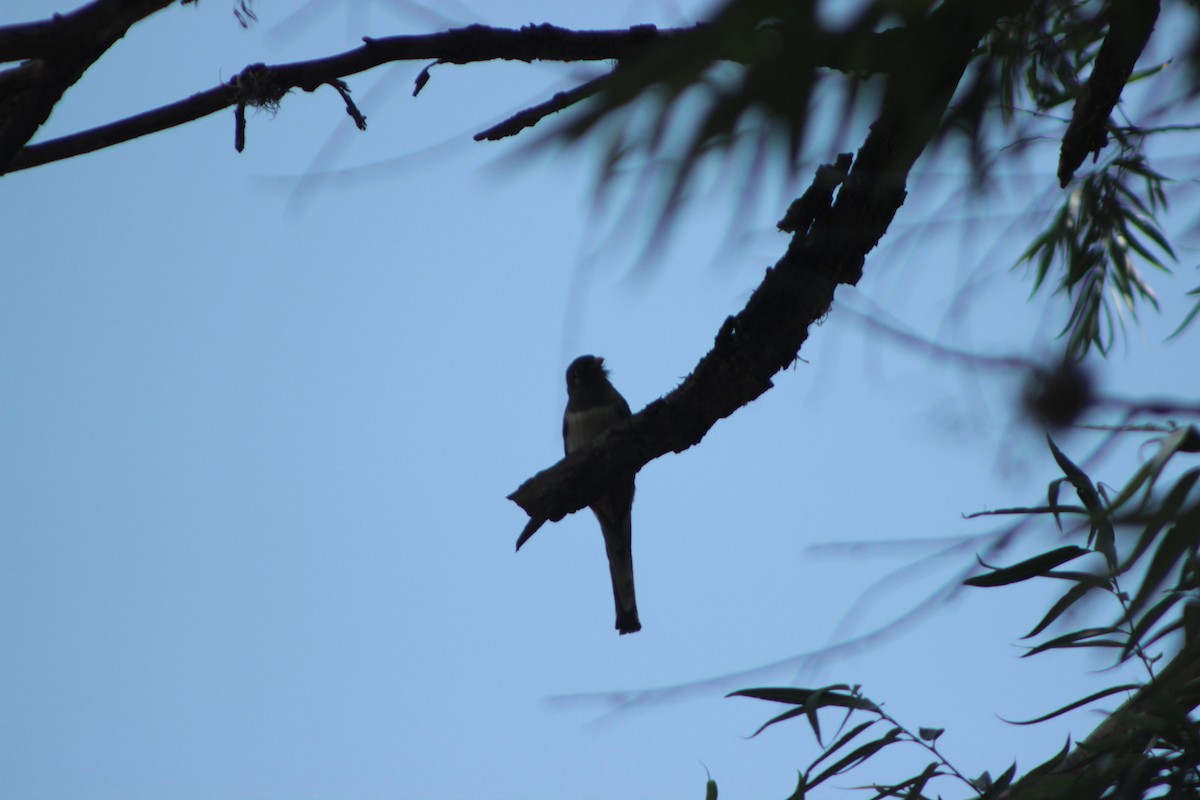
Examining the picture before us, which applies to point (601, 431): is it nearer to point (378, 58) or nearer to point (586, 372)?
point (586, 372)

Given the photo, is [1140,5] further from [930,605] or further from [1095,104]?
[1095,104]

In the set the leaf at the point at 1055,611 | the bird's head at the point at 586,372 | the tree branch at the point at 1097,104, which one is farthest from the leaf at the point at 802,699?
the bird's head at the point at 586,372

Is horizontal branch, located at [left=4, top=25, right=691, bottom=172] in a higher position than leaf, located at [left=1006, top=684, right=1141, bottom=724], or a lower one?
higher

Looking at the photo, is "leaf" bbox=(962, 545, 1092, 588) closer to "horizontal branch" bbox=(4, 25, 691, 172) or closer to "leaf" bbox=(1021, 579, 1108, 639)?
"leaf" bbox=(1021, 579, 1108, 639)

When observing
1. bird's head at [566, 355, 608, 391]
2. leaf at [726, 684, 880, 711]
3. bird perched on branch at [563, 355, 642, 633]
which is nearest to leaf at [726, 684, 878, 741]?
leaf at [726, 684, 880, 711]

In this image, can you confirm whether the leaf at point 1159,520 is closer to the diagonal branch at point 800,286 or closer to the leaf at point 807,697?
the diagonal branch at point 800,286

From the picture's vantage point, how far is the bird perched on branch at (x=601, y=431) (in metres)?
4.65

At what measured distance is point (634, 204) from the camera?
28.6 inches

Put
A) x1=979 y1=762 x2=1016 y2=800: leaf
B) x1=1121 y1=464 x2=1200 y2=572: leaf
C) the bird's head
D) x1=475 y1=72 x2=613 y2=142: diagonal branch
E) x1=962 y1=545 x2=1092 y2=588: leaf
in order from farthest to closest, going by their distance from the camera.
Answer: the bird's head
x1=979 y1=762 x2=1016 y2=800: leaf
x1=962 y1=545 x2=1092 y2=588: leaf
x1=475 y1=72 x2=613 y2=142: diagonal branch
x1=1121 y1=464 x2=1200 y2=572: leaf

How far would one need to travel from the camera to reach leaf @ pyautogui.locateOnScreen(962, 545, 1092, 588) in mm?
1812

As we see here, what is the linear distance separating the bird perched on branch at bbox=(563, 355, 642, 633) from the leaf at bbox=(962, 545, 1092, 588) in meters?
2.55

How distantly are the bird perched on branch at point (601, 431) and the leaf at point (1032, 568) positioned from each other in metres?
2.55

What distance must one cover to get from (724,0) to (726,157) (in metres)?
0.10

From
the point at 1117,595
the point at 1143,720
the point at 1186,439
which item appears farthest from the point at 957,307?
the point at 1143,720
